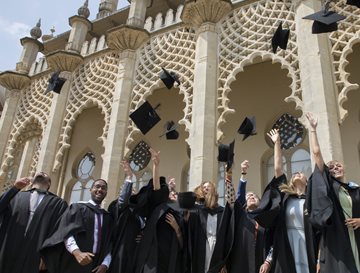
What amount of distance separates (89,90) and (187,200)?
9.00 m

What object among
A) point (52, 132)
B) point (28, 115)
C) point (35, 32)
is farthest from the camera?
point (35, 32)

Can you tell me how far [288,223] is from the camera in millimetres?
4344

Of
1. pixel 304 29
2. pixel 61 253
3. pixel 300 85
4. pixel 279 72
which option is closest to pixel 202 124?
pixel 300 85

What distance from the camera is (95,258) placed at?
4.71 m

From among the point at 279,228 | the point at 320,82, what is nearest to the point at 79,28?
the point at 320,82

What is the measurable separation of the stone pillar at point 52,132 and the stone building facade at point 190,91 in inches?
1.4

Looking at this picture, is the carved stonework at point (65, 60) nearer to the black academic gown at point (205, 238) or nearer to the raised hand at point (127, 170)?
the raised hand at point (127, 170)

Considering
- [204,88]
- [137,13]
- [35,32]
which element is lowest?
[204,88]

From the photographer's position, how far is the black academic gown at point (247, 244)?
453cm

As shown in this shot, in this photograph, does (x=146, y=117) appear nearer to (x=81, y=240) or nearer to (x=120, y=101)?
(x=120, y=101)

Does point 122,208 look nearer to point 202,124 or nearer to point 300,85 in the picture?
point 202,124

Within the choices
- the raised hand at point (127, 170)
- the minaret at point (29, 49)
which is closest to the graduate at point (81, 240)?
the raised hand at point (127, 170)

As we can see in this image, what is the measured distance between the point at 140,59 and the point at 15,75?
5.57 meters

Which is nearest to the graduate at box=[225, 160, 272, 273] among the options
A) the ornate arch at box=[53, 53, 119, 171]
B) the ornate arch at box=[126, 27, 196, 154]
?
the ornate arch at box=[126, 27, 196, 154]
